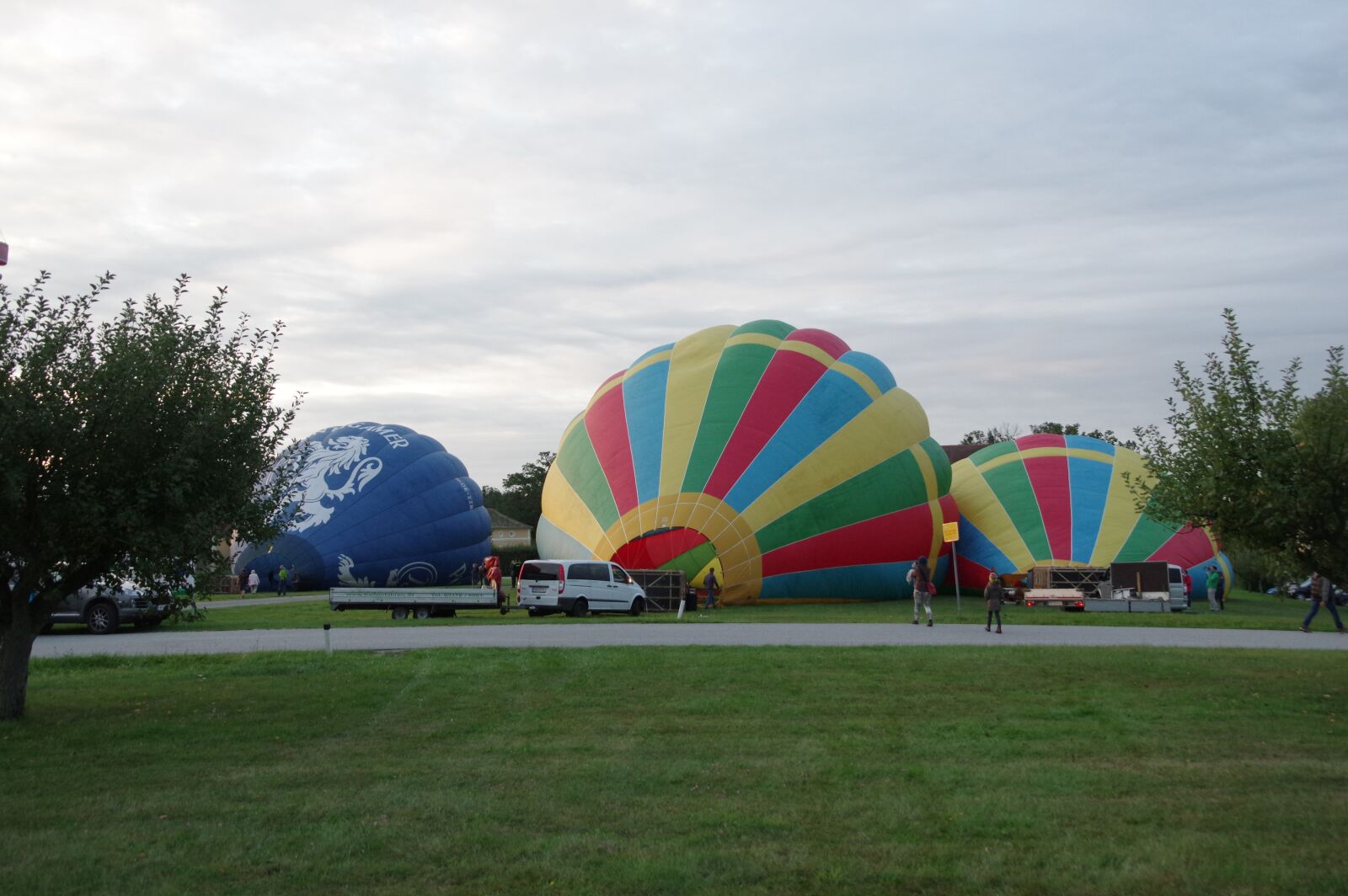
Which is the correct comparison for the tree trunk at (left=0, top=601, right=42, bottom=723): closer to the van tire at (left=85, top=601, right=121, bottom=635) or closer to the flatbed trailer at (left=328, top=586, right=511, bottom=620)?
the van tire at (left=85, top=601, right=121, bottom=635)

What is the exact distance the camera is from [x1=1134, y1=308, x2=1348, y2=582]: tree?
11812mm

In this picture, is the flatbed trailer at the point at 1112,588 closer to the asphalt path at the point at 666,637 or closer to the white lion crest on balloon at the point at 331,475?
the asphalt path at the point at 666,637

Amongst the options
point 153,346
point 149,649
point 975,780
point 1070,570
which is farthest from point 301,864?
point 1070,570

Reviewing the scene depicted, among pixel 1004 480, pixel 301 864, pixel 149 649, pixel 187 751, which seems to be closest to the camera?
pixel 301 864

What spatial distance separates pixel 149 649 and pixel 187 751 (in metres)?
9.75

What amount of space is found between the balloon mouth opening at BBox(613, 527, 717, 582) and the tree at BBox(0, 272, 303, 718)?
629 inches

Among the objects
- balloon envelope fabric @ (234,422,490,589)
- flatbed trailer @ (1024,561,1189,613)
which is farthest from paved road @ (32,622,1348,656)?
balloon envelope fabric @ (234,422,490,589)

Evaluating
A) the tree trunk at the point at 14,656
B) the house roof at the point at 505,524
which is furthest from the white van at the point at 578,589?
the house roof at the point at 505,524

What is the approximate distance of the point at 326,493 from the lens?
3853cm

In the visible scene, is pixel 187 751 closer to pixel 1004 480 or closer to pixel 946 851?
pixel 946 851

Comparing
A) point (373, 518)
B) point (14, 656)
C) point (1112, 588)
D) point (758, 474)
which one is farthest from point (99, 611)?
point (1112, 588)

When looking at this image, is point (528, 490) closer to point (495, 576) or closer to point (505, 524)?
point (505, 524)

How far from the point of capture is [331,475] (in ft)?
127

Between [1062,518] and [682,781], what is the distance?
89.9 feet
